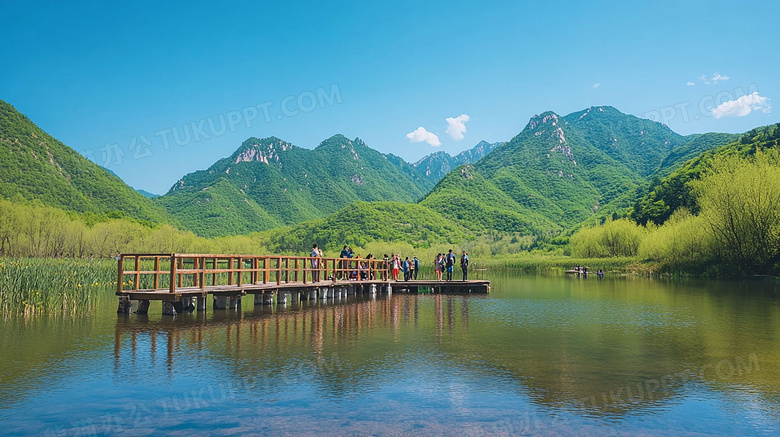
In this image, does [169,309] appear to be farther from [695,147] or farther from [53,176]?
[695,147]

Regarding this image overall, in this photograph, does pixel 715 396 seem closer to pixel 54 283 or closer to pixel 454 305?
pixel 454 305

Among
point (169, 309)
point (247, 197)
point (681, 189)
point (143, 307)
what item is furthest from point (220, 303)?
point (247, 197)

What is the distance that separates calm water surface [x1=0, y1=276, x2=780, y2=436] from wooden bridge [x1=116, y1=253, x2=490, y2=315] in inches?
66.0

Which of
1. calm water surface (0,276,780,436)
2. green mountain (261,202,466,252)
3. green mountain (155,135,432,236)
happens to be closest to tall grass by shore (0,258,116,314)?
calm water surface (0,276,780,436)

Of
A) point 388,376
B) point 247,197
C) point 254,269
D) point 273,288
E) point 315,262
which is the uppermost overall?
point 247,197

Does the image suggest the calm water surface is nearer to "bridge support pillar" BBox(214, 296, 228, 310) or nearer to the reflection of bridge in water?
the reflection of bridge in water

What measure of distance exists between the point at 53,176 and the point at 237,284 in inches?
2937

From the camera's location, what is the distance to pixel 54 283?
2281cm

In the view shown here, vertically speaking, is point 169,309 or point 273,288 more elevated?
point 273,288

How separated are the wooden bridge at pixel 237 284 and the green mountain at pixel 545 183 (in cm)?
9542

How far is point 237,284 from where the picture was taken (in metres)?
25.9

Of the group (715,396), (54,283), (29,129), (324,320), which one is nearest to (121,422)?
(715,396)

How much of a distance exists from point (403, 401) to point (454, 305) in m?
18.0

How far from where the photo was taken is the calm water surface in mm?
8148
